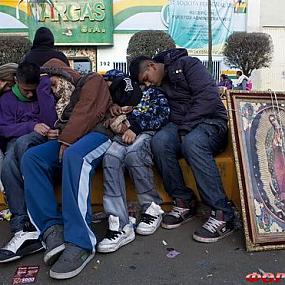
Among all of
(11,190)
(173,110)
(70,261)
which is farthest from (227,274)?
(11,190)

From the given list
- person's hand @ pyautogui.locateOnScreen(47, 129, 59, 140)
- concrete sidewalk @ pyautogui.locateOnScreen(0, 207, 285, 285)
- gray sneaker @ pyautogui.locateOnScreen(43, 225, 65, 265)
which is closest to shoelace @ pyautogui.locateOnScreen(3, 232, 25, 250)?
concrete sidewalk @ pyautogui.locateOnScreen(0, 207, 285, 285)

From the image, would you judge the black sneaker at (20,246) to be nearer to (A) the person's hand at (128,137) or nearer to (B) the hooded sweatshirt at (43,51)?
(A) the person's hand at (128,137)

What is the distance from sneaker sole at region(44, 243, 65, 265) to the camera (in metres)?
2.69

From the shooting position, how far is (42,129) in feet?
11.1

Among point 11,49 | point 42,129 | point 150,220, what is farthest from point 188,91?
point 11,49

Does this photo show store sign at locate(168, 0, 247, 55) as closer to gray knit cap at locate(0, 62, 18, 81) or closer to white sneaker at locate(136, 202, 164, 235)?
gray knit cap at locate(0, 62, 18, 81)

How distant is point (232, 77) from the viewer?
2450cm

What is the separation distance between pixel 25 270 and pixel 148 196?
1049 mm

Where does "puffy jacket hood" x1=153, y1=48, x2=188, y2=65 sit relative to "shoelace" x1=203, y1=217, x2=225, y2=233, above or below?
above

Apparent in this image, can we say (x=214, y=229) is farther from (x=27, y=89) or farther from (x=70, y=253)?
(x=27, y=89)

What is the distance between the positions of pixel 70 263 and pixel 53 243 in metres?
0.22

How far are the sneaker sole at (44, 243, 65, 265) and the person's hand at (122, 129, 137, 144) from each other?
0.97 metres

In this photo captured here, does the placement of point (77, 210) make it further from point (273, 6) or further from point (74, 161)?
point (273, 6)

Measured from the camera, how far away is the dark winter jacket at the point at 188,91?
3.31 metres
